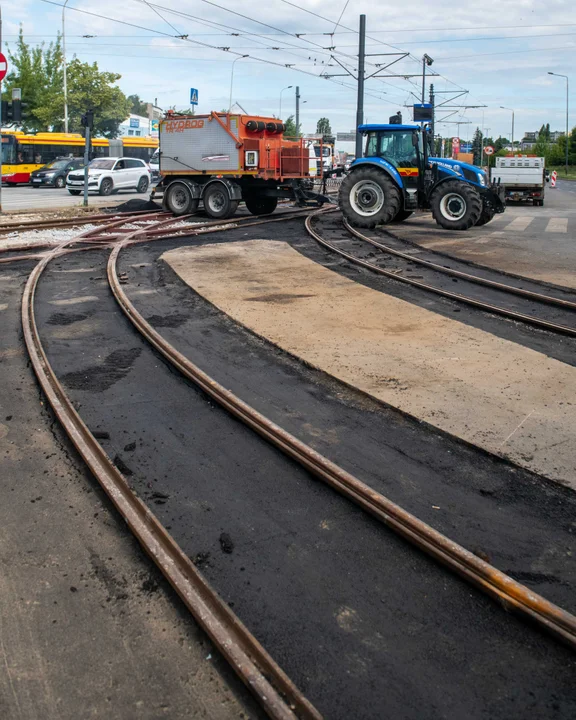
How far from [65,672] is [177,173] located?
68.6 ft

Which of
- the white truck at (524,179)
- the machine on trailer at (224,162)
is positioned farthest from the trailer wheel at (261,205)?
the white truck at (524,179)

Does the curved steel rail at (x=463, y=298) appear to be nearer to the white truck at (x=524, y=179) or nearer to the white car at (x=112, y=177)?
the white truck at (x=524, y=179)

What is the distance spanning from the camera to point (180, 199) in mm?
23172

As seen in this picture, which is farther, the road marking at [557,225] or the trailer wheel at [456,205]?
the road marking at [557,225]

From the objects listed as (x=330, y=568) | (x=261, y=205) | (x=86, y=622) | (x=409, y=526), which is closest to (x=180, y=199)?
(x=261, y=205)

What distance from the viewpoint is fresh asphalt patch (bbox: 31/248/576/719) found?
3.20 metres

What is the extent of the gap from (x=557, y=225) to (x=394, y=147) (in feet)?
19.6

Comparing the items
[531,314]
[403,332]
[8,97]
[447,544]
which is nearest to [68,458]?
[447,544]

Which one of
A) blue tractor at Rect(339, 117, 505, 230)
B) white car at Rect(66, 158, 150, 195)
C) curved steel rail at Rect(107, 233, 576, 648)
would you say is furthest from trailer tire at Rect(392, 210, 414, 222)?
white car at Rect(66, 158, 150, 195)

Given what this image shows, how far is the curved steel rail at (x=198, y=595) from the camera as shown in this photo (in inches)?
119

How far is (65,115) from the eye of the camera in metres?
53.9

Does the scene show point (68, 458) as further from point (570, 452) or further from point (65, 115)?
point (65, 115)

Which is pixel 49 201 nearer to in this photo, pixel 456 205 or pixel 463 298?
pixel 456 205

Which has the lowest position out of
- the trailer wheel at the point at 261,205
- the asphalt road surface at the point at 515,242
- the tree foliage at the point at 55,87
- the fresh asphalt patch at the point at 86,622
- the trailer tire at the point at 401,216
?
the fresh asphalt patch at the point at 86,622
